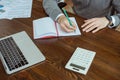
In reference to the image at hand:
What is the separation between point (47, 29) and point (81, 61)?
1.04 ft

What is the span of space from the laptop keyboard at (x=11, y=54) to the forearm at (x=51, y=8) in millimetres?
340

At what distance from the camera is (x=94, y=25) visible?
1133 mm

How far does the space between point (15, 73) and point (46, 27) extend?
374mm

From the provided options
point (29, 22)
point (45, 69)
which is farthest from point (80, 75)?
point (29, 22)

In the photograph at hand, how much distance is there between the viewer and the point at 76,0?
5.12 feet

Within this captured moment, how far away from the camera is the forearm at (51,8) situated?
122cm

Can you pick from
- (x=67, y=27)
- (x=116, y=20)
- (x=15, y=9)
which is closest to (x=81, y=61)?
(x=67, y=27)

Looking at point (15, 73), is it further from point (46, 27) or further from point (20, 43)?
point (46, 27)

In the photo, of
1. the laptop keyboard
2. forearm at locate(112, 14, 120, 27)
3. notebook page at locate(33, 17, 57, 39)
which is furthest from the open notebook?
forearm at locate(112, 14, 120, 27)

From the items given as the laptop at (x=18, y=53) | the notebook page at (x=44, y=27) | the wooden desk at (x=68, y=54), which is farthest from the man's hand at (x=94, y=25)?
the laptop at (x=18, y=53)

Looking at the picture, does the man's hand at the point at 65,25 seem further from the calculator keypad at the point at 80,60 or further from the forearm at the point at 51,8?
the calculator keypad at the point at 80,60

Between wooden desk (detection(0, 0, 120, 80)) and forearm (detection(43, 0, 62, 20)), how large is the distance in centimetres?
15

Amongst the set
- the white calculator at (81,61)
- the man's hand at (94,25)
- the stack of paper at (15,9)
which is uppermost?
the man's hand at (94,25)

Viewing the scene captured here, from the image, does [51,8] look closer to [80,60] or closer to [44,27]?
[44,27]
